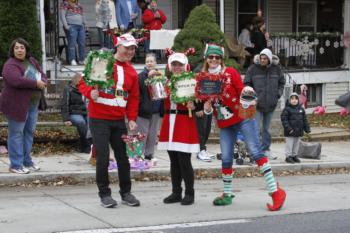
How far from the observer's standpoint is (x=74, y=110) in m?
12.1

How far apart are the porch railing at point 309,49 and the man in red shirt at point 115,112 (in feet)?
41.3

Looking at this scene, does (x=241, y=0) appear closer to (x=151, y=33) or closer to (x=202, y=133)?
(x=151, y=33)

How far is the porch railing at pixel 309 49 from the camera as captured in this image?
20922 millimetres

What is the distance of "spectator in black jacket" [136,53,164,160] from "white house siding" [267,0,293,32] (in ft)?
41.2

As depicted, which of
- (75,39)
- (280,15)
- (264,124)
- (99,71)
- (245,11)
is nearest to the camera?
(99,71)

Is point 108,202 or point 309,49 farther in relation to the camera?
point 309,49

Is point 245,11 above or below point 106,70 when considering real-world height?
above

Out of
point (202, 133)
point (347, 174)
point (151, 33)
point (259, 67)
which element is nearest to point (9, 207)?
point (202, 133)

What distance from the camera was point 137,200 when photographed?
862cm

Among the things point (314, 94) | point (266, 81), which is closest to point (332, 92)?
point (314, 94)

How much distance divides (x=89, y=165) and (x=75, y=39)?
20.5ft

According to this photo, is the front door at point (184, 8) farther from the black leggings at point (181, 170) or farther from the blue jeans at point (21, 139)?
the black leggings at point (181, 170)

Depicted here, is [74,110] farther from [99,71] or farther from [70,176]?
[99,71]

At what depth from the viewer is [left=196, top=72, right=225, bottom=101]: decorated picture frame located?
8289 mm
